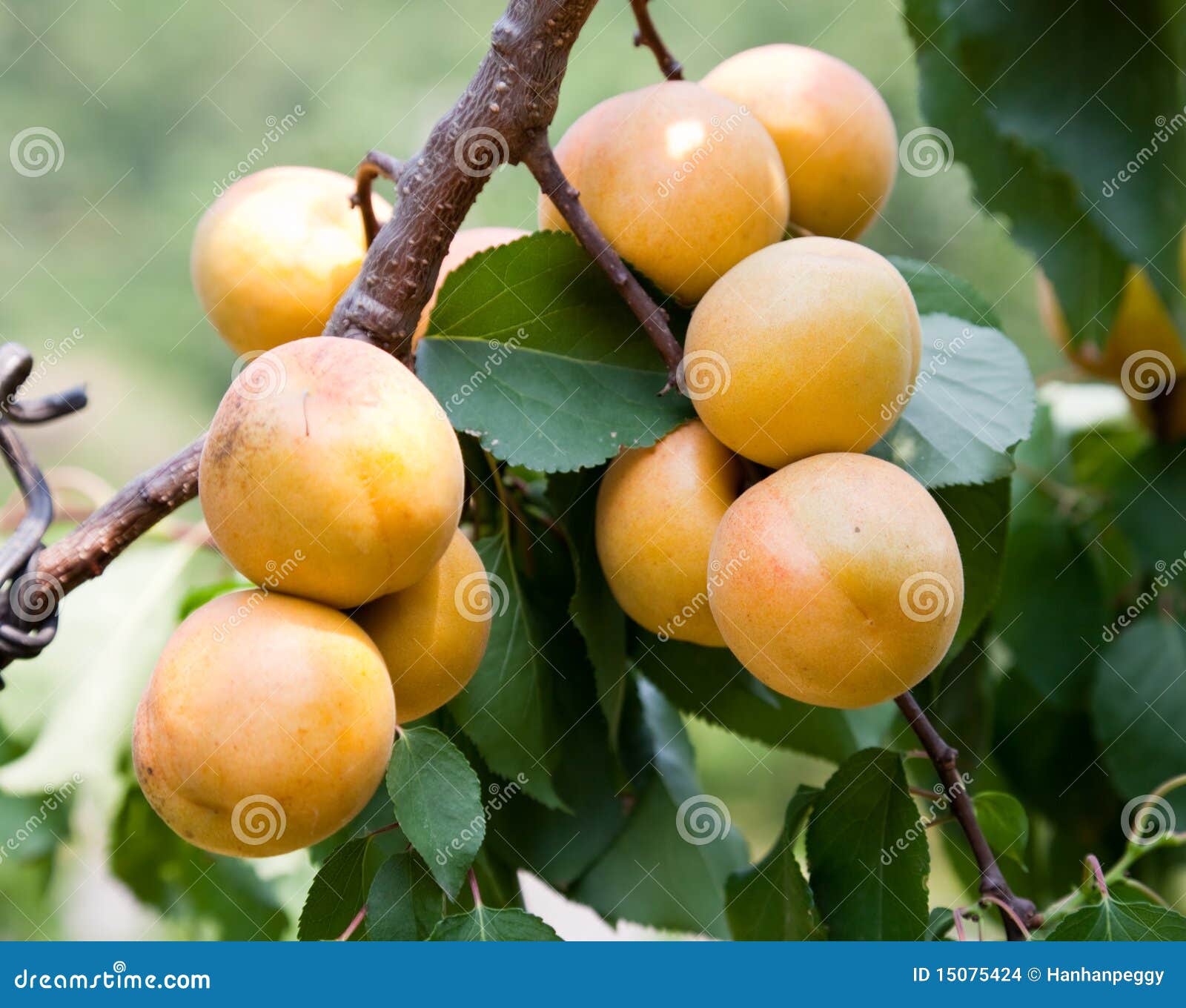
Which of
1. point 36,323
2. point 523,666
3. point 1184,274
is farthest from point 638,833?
point 36,323

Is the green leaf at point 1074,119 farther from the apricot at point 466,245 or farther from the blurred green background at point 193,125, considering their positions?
the blurred green background at point 193,125

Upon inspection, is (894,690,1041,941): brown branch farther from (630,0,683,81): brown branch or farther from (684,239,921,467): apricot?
(630,0,683,81): brown branch

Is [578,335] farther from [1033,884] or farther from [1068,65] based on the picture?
[1033,884]

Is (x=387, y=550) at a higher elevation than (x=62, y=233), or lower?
higher

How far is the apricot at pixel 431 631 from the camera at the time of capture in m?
0.39

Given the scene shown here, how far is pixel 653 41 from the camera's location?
1.81ft

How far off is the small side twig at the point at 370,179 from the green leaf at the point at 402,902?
0.25 metres

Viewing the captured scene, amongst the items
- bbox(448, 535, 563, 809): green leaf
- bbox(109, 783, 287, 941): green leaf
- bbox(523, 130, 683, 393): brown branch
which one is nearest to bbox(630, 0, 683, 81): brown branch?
bbox(523, 130, 683, 393): brown branch

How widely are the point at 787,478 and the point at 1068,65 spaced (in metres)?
0.17

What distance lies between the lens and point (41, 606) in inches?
16.3

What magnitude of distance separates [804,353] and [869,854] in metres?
0.24

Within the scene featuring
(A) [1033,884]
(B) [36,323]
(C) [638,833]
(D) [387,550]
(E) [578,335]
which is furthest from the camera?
(B) [36,323]

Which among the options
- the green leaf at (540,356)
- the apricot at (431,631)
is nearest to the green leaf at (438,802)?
the apricot at (431,631)

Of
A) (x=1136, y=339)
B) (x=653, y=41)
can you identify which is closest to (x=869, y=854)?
(x=653, y=41)
